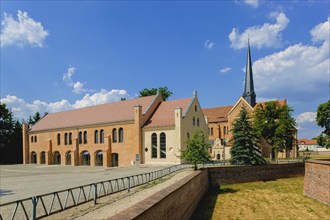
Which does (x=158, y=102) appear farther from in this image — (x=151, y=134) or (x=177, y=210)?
(x=177, y=210)

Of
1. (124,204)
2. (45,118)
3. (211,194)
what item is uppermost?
(45,118)

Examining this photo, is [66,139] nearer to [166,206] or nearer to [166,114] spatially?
[166,114]

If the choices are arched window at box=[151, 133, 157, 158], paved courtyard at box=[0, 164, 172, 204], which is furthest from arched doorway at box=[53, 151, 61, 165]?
arched window at box=[151, 133, 157, 158]

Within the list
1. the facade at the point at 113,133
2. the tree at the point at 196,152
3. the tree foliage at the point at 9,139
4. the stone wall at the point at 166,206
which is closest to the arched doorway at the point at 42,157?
the facade at the point at 113,133

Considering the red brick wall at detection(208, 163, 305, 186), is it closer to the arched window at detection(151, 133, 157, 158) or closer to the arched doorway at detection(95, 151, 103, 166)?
the arched window at detection(151, 133, 157, 158)

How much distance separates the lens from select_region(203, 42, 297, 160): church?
56.7 meters

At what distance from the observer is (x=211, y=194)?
23.5 metres

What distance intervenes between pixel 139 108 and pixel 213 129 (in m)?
30.2

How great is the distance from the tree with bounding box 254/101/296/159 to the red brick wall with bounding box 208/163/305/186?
34.1 feet

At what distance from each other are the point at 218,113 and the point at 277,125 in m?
24.7

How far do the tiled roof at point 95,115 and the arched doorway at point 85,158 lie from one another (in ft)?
16.9

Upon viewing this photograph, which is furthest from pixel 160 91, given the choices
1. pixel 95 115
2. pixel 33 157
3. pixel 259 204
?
pixel 259 204

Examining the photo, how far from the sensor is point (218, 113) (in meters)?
70.3

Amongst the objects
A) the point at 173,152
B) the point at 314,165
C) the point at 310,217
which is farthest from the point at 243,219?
the point at 173,152
